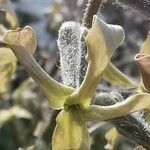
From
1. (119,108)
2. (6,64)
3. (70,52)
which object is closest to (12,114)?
(6,64)

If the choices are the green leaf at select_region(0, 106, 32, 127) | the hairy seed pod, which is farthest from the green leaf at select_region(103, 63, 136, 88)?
the green leaf at select_region(0, 106, 32, 127)

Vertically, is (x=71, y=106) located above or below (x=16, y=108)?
above

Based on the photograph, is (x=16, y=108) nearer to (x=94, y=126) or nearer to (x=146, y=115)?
(x=94, y=126)

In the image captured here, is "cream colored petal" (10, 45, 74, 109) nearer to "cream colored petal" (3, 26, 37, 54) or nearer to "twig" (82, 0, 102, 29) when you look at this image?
"cream colored petal" (3, 26, 37, 54)

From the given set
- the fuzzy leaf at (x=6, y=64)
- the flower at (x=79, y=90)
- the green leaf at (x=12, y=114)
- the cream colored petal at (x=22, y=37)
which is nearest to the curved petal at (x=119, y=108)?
the flower at (x=79, y=90)

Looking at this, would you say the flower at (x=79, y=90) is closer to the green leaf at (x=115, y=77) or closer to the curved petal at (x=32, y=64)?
the curved petal at (x=32, y=64)

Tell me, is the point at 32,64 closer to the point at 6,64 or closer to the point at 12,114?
the point at 6,64

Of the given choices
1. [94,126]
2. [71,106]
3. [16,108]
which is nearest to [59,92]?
[71,106]

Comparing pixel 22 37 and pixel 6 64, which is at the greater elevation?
pixel 22 37
